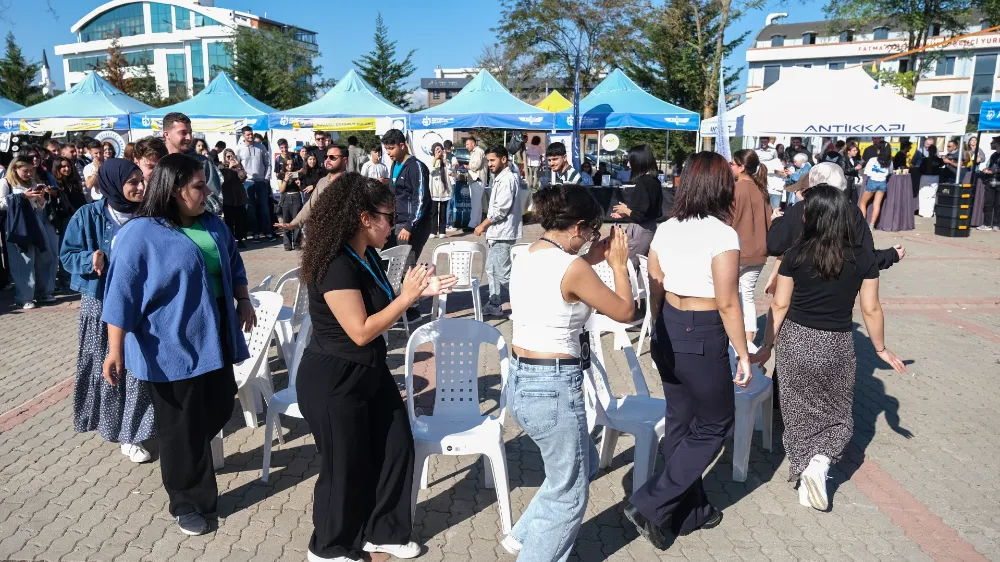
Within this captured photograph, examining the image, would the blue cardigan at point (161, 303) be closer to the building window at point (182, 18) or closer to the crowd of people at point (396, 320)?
the crowd of people at point (396, 320)

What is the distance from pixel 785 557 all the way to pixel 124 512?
3342 millimetres

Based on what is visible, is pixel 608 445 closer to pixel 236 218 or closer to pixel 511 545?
pixel 511 545

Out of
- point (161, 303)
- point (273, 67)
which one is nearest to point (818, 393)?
point (161, 303)

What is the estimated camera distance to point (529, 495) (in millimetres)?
3975

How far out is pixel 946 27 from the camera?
24.0 metres

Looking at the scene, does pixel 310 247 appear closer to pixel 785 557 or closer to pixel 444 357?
pixel 444 357

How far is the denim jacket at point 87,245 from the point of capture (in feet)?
13.7

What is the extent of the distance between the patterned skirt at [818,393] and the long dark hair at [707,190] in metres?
1.00

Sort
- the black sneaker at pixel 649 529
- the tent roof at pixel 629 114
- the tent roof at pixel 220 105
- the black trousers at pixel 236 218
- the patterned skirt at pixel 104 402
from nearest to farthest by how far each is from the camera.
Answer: the black sneaker at pixel 649 529
the patterned skirt at pixel 104 402
the black trousers at pixel 236 218
the tent roof at pixel 629 114
the tent roof at pixel 220 105

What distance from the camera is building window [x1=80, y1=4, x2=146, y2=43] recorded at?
102 meters

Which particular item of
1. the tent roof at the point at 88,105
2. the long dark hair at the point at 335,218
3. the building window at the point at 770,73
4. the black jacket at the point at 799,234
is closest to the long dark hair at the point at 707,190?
the black jacket at the point at 799,234

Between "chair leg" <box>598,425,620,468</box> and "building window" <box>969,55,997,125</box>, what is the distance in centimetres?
6476

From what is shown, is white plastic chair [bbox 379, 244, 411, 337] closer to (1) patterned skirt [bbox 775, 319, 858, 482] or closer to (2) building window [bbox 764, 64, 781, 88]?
(1) patterned skirt [bbox 775, 319, 858, 482]

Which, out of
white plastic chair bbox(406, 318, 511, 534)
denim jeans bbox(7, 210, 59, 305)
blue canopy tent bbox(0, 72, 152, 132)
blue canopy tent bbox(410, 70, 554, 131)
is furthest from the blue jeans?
white plastic chair bbox(406, 318, 511, 534)
